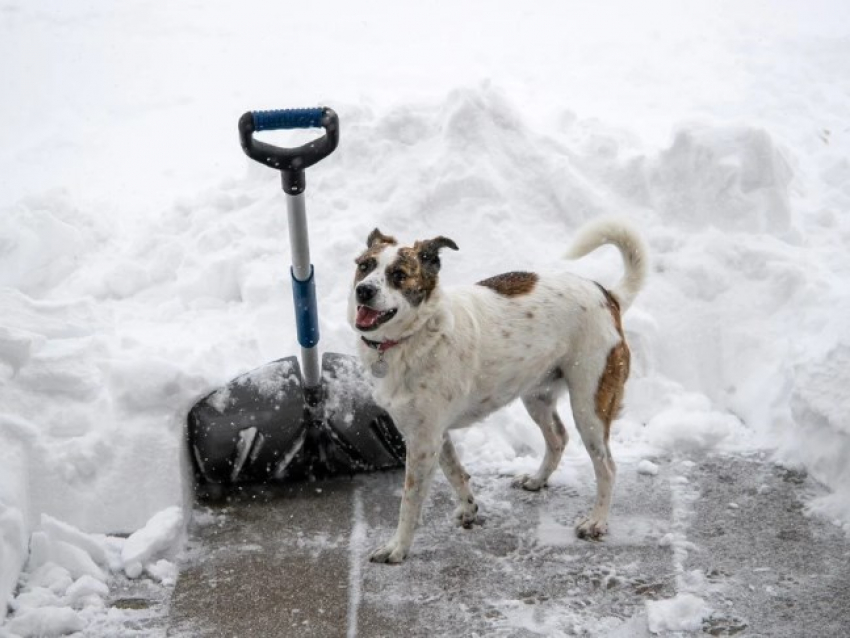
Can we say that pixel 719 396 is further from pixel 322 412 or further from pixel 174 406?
pixel 174 406

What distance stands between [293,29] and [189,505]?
28.7 ft

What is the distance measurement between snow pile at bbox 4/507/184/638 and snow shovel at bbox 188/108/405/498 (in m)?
0.39

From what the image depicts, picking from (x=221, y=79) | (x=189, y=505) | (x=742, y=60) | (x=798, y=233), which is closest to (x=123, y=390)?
(x=189, y=505)

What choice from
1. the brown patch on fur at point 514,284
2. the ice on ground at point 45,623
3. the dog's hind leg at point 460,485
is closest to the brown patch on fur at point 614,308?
the brown patch on fur at point 514,284

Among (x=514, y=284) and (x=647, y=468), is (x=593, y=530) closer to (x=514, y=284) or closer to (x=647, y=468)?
(x=647, y=468)

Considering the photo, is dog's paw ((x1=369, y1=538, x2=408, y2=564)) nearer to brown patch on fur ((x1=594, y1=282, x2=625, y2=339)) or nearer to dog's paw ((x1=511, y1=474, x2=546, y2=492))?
dog's paw ((x1=511, y1=474, x2=546, y2=492))

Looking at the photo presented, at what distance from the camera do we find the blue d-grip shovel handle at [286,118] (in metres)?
3.48

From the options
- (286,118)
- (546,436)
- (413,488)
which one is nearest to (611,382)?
(546,436)

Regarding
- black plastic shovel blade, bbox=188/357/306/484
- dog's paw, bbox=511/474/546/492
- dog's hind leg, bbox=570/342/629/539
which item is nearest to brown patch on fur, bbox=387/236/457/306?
dog's hind leg, bbox=570/342/629/539

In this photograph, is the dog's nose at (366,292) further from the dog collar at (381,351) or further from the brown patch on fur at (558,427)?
the brown patch on fur at (558,427)

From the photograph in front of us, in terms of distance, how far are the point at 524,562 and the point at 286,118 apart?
1938 mm

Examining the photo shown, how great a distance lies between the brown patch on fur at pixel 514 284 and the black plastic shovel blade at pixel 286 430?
2.39ft

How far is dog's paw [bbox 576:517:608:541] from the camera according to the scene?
3.68m

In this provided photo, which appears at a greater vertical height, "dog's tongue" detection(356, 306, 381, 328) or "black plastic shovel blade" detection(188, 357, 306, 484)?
"dog's tongue" detection(356, 306, 381, 328)
